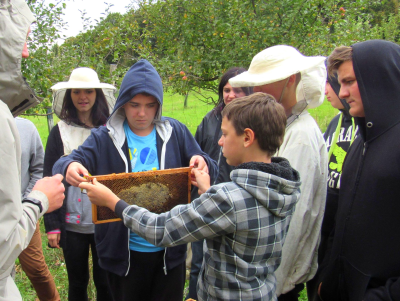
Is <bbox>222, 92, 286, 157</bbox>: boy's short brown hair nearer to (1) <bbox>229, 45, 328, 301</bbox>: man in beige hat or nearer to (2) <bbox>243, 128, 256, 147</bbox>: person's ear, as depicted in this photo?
(2) <bbox>243, 128, 256, 147</bbox>: person's ear

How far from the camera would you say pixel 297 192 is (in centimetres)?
179

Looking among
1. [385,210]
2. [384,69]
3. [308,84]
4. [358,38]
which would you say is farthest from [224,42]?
[385,210]

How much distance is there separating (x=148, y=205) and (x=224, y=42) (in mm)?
4207

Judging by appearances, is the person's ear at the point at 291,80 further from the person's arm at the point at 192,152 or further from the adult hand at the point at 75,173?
the adult hand at the point at 75,173

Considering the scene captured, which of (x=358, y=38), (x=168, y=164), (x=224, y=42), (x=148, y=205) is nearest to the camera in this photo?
(x=148, y=205)

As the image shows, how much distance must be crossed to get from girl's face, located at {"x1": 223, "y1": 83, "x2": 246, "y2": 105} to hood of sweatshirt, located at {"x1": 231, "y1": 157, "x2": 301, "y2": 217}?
211cm

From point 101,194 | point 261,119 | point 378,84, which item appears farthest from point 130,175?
point 378,84

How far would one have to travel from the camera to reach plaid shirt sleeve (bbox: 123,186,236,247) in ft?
5.31

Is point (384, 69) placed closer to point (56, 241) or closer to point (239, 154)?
point (239, 154)

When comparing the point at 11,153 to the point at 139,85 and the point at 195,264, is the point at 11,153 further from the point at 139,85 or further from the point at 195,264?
the point at 195,264

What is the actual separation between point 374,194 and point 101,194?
158cm

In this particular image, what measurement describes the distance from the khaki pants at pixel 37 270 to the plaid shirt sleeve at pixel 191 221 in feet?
7.22

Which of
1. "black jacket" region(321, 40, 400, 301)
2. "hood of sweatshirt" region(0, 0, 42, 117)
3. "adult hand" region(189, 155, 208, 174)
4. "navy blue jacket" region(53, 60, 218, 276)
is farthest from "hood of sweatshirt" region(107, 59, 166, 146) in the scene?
"black jacket" region(321, 40, 400, 301)

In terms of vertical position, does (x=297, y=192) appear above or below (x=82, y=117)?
below
